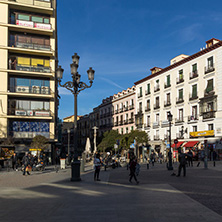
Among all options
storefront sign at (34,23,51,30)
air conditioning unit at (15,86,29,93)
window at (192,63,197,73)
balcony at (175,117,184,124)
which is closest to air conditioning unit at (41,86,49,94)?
air conditioning unit at (15,86,29,93)

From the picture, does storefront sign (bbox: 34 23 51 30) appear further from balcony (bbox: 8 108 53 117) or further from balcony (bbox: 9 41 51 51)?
balcony (bbox: 8 108 53 117)

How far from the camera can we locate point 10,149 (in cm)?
3256

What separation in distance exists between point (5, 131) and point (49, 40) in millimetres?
13080

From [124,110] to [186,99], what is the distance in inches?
747

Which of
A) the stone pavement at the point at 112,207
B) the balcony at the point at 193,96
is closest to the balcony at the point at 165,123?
the balcony at the point at 193,96

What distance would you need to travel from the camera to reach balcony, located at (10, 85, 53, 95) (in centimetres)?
3369

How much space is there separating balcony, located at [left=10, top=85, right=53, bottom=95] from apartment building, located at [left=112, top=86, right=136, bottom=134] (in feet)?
71.7

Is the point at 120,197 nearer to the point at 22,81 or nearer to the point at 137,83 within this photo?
the point at 22,81

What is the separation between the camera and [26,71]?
33.6 m

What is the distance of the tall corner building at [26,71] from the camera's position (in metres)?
33.1

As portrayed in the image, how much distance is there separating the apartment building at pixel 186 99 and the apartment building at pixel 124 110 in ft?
9.71

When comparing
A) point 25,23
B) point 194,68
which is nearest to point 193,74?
point 194,68

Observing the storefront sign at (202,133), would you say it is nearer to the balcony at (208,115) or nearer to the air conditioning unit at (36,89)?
the balcony at (208,115)

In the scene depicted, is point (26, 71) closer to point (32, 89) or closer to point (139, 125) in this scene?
point (32, 89)
